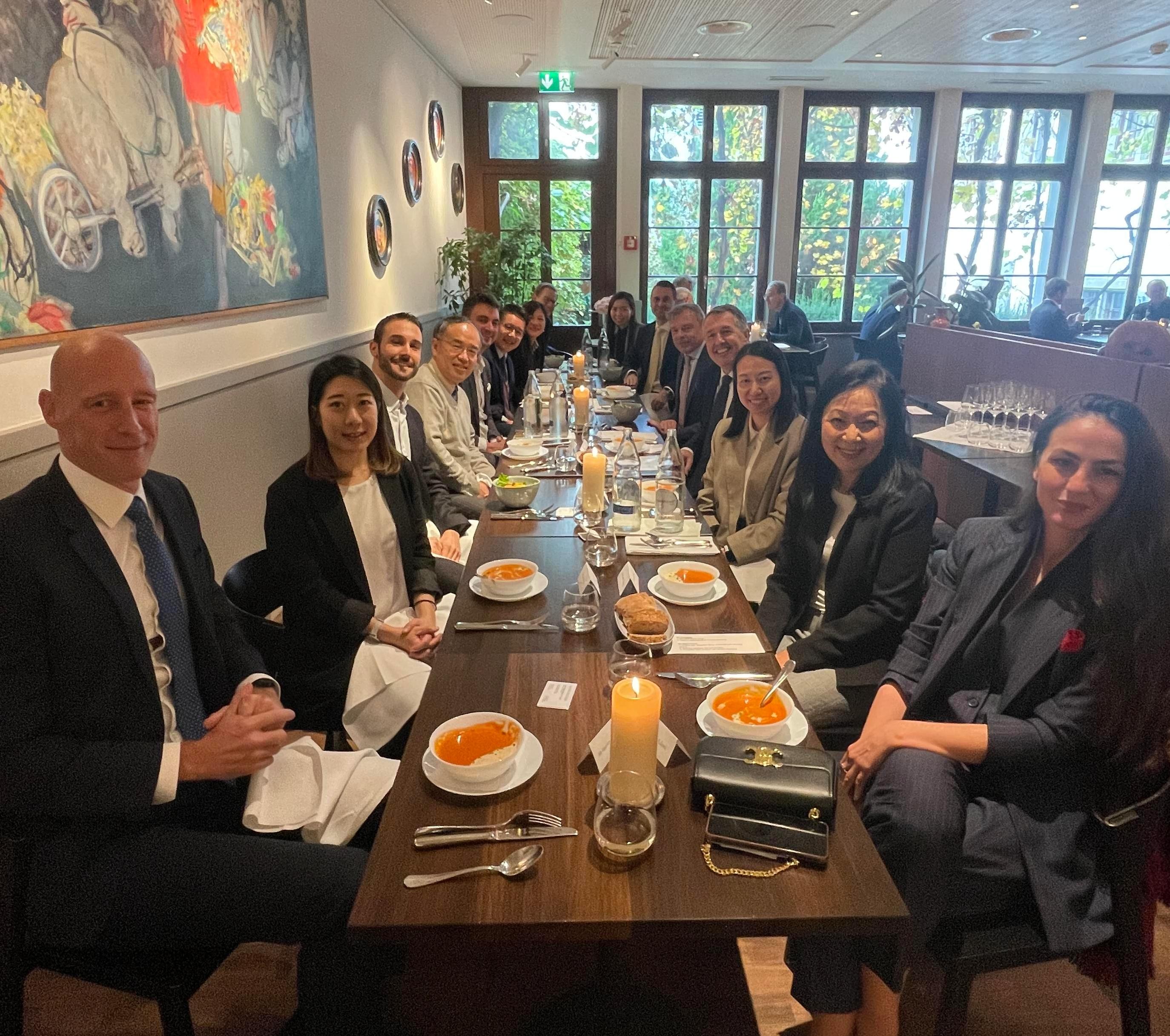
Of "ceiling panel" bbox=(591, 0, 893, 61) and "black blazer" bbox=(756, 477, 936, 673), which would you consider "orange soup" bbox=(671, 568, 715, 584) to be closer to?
"black blazer" bbox=(756, 477, 936, 673)

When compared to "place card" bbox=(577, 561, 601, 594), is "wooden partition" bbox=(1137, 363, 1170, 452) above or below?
above

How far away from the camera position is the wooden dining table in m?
0.93

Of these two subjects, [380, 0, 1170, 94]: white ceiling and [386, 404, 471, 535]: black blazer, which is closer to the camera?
[386, 404, 471, 535]: black blazer

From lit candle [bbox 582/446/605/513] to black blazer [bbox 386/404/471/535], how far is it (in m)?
0.80

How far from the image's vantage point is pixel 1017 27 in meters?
6.12

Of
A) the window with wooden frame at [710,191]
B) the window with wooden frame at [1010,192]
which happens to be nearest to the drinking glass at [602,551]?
the window with wooden frame at [710,191]

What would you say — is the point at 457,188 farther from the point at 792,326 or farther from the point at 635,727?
the point at 635,727

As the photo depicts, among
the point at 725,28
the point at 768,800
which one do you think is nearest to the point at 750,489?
the point at 768,800

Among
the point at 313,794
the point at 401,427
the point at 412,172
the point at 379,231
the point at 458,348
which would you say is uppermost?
the point at 412,172

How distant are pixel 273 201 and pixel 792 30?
4.76 meters

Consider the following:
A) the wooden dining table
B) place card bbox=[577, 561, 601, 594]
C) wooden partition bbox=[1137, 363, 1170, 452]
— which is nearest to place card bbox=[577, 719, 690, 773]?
the wooden dining table

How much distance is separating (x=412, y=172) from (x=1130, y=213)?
8.69 meters

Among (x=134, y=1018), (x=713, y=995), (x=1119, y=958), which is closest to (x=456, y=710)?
(x=713, y=995)

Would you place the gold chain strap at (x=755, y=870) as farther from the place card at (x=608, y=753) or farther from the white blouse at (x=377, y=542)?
the white blouse at (x=377, y=542)
